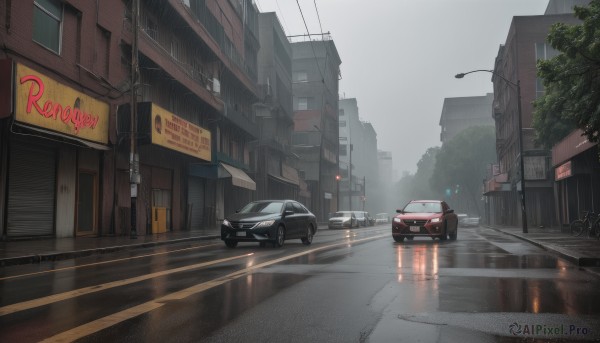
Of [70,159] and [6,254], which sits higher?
[70,159]

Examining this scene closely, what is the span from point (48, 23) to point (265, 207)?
31.0 ft

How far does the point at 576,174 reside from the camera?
2391 cm

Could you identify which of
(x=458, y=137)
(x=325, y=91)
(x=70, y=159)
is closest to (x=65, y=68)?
(x=70, y=159)

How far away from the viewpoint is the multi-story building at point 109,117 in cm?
1620

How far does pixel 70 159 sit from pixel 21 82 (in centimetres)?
467

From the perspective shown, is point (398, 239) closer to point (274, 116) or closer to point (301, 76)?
point (274, 116)

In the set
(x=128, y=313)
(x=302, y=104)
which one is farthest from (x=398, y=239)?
(x=302, y=104)

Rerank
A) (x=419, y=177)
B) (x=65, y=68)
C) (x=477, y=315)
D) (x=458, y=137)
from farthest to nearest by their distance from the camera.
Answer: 1. (x=419, y=177)
2. (x=458, y=137)
3. (x=65, y=68)
4. (x=477, y=315)

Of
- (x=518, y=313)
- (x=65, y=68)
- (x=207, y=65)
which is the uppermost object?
(x=207, y=65)

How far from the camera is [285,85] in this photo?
54.5 m

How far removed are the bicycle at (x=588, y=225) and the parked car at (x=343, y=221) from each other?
66.7 feet

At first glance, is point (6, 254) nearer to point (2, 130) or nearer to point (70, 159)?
point (2, 130)

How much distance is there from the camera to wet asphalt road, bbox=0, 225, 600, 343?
4.96m

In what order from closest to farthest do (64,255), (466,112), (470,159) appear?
(64,255), (470,159), (466,112)
